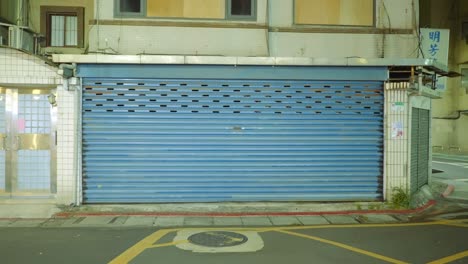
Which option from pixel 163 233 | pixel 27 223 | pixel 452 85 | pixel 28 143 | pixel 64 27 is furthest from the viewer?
pixel 452 85

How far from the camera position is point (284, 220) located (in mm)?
8898

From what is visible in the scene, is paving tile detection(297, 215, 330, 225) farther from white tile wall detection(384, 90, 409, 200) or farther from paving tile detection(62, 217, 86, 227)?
paving tile detection(62, 217, 86, 227)

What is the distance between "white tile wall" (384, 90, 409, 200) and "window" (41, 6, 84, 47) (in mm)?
7640

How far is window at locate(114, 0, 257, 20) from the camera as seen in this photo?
9.93 m

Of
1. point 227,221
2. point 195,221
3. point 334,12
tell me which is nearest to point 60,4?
point 195,221

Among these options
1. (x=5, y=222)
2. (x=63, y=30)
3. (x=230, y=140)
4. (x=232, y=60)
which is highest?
(x=63, y=30)

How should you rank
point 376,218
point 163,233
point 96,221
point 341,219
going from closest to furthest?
point 163,233, point 96,221, point 341,219, point 376,218

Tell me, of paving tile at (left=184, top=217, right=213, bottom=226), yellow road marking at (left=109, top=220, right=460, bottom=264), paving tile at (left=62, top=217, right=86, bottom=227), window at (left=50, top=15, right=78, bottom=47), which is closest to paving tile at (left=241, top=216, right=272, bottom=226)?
yellow road marking at (left=109, top=220, right=460, bottom=264)

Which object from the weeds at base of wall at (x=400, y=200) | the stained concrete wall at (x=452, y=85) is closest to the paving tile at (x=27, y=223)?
the weeds at base of wall at (x=400, y=200)

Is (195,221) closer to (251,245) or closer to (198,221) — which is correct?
(198,221)

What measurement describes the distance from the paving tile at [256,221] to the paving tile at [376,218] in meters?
1.98

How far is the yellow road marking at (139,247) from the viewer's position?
243 inches

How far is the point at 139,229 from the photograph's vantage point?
26.5 feet

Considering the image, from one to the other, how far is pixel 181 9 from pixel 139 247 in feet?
18.8
